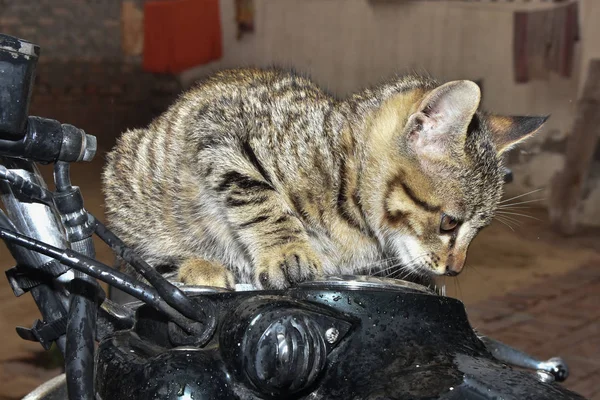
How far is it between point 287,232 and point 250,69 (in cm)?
100

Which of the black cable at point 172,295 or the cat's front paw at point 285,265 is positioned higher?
the black cable at point 172,295

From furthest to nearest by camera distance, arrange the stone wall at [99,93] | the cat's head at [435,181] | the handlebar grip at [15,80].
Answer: the stone wall at [99,93] < the cat's head at [435,181] < the handlebar grip at [15,80]

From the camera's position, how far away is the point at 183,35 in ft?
24.5

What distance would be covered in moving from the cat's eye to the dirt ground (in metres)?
1.91

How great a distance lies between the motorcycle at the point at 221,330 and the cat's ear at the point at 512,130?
49.7 inches

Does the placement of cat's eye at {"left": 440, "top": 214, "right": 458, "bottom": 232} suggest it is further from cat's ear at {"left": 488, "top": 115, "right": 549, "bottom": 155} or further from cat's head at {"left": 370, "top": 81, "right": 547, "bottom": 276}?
cat's ear at {"left": 488, "top": 115, "right": 549, "bottom": 155}

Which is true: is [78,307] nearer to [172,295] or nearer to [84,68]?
[172,295]

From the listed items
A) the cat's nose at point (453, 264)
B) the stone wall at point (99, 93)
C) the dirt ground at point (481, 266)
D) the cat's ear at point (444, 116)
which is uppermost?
the cat's ear at point (444, 116)

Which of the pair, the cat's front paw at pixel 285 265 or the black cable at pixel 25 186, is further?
the cat's front paw at pixel 285 265

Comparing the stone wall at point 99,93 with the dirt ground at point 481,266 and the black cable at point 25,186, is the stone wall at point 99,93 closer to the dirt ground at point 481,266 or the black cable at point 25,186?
the dirt ground at point 481,266

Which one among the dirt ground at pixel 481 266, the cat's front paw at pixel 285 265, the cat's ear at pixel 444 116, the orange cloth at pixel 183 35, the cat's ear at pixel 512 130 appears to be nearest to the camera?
the cat's front paw at pixel 285 265

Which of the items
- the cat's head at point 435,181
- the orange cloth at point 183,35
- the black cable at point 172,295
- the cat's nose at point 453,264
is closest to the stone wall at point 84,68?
the orange cloth at point 183,35

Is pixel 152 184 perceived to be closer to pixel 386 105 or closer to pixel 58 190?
pixel 386 105

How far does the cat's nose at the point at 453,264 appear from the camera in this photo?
2279 millimetres
